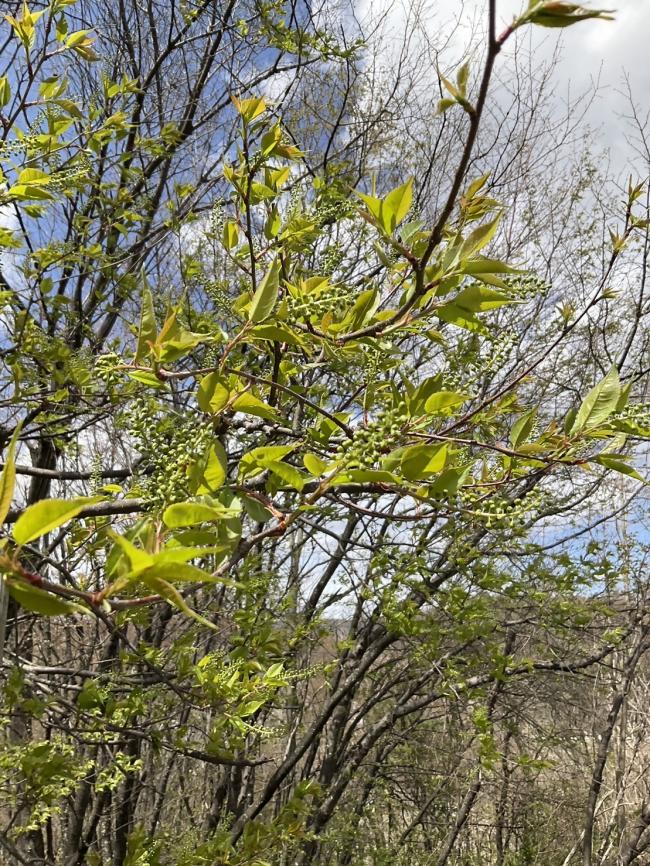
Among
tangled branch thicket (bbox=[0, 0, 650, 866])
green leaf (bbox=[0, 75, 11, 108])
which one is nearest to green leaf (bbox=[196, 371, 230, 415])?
tangled branch thicket (bbox=[0, 0, 650, 866])

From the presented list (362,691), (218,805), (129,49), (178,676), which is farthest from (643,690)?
(129,49)

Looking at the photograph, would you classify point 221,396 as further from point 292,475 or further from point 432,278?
point 432,278

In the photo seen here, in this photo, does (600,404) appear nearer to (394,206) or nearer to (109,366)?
(394,206)

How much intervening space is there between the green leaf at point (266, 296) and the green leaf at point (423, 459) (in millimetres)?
318

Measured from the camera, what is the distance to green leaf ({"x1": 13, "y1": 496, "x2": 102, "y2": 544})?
0.62 meters

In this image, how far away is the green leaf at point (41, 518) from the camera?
0.62 m

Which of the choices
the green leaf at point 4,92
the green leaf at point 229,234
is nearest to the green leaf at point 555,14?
the green leaf at point 229,234

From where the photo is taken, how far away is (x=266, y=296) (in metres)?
1.02

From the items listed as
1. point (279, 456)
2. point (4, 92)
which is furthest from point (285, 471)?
point (4, 92)

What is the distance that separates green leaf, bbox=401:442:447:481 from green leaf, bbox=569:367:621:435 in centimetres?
34

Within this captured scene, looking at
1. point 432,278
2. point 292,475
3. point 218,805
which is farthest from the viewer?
point 218,805

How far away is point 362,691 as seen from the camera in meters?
6.21

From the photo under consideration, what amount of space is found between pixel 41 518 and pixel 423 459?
21.5 inches

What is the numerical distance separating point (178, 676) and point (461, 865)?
6072 mm
